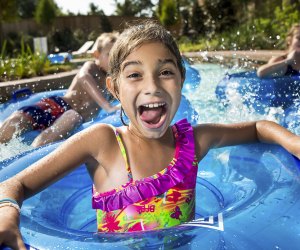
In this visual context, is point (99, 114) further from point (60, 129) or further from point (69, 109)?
point (60, 129)

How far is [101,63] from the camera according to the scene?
172 inches

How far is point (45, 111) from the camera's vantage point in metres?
4.17

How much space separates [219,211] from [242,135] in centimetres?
35

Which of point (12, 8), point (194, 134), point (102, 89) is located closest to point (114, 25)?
point (12, 8)

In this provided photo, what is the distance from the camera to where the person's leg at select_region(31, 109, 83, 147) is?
3613 mm

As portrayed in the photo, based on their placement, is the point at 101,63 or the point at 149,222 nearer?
the point at 149,222

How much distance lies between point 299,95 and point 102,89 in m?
2.00

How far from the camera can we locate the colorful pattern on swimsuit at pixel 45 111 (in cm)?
405

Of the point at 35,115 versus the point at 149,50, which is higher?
the point at 149,50

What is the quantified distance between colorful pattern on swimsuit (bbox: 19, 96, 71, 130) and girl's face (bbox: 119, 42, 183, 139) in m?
2.68

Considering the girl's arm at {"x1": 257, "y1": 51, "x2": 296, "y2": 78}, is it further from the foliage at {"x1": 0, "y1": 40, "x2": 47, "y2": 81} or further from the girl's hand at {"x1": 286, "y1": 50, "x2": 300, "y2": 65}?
the foliage at {"x1": 0, "y1": 40, "x2": 47, "y2": 81}

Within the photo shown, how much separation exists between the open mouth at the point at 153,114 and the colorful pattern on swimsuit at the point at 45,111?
8.89 ft

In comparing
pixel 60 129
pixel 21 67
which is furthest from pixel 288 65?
pixel 21 67

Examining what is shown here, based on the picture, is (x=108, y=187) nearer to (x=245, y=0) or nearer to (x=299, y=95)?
(x=299, y=95)
